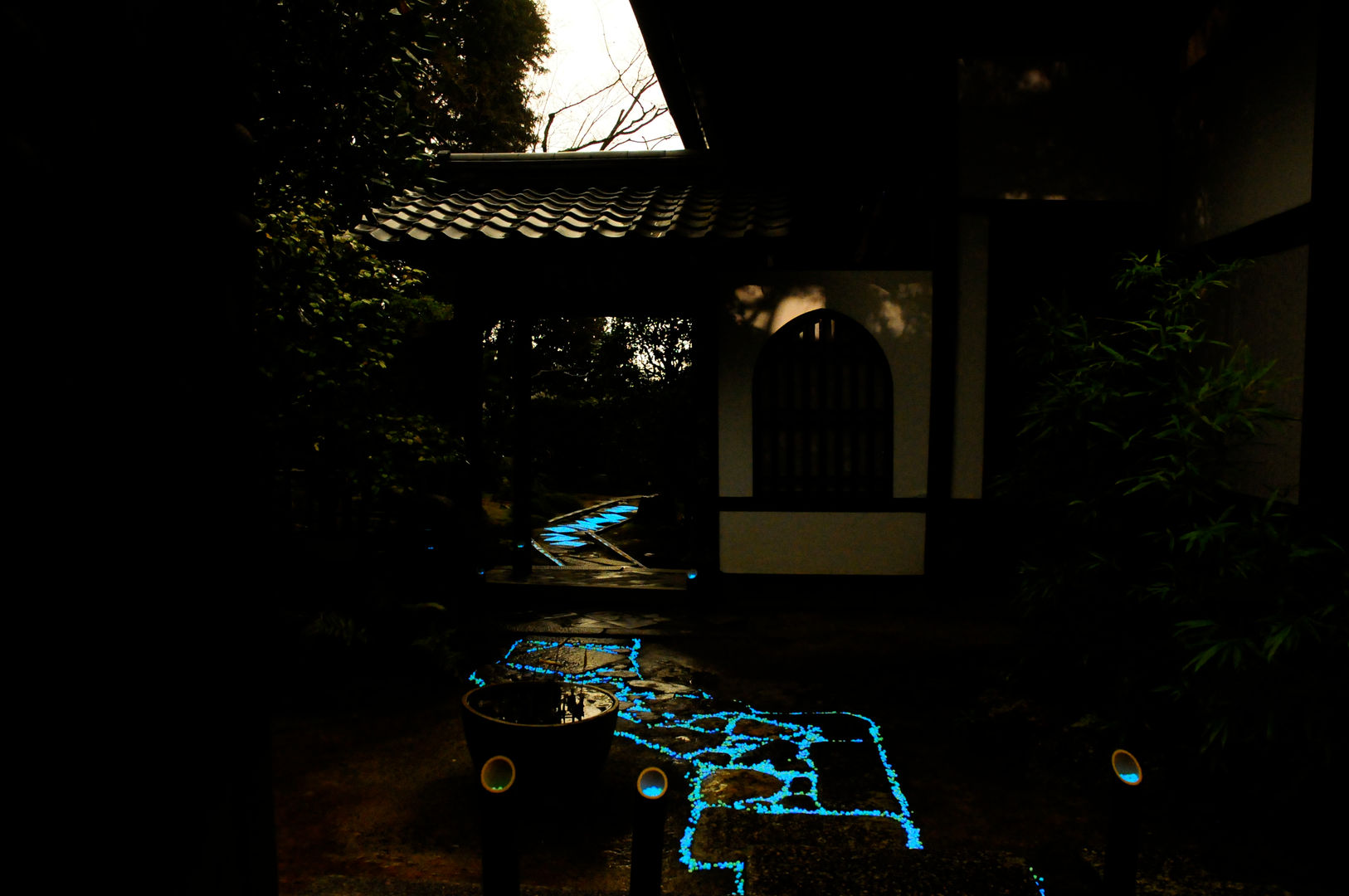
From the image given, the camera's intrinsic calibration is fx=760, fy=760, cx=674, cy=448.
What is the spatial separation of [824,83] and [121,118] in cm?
705

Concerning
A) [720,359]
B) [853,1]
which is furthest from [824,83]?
[720,359]

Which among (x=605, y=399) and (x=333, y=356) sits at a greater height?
(x=333, y=356)

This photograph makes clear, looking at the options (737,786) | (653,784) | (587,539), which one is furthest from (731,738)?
(587,539)

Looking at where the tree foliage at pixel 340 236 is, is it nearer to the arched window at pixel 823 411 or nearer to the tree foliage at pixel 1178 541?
the arched window at pixel 823 411

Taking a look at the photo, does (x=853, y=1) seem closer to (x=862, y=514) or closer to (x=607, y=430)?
(x=862, y=514)

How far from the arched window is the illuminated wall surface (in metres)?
3.17

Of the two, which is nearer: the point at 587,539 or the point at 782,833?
the point at 782,833

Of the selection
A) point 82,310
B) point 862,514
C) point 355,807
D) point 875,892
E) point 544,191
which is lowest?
point 355,807

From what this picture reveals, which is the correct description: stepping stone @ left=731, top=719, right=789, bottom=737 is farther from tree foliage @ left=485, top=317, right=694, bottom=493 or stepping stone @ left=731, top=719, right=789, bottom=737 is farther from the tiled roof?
tree foliage @ left=485, top=317, right=694, bottom=493

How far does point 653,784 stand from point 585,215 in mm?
7302

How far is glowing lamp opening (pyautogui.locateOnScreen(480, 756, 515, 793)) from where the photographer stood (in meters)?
2.28

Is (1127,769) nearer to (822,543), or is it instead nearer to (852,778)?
(852,778)

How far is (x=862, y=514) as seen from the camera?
Result: 8562mm

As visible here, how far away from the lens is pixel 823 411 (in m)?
8.66
